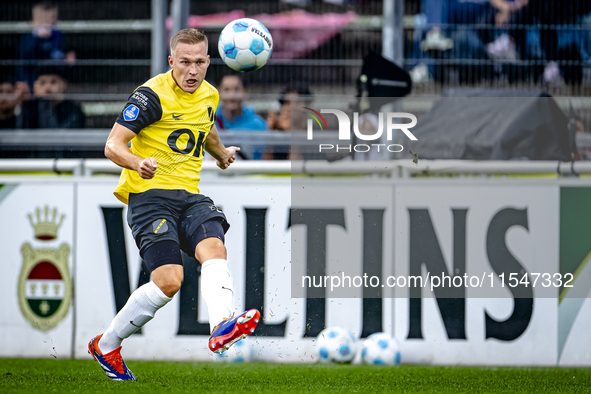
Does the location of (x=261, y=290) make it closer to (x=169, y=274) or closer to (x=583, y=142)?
(x=169, y=274)

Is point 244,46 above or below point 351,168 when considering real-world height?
above

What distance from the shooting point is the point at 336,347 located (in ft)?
18.3

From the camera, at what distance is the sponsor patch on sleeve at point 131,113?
4.22 meters

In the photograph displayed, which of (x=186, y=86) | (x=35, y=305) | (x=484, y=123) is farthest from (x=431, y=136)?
(x=35, y=305)

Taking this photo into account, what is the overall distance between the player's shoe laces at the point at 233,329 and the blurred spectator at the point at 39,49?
3.56 meters

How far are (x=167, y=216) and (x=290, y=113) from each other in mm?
2195

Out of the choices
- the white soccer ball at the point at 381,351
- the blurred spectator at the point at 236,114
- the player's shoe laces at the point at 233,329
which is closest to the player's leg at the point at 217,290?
the player's shoe laces at the point at 233,329

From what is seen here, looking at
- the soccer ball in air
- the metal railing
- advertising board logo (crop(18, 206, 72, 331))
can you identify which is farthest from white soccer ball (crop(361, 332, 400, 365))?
advertising board logo (crop(18, 206, 72, 331))

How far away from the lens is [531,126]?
19.4 feet

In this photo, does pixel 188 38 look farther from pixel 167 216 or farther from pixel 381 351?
pixel 381 351

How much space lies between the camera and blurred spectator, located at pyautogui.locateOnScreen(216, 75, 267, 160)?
629cm

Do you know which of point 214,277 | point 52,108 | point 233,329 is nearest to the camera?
point 233,329

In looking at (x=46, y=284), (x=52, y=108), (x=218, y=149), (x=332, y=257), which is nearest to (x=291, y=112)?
(x=332, y=257)

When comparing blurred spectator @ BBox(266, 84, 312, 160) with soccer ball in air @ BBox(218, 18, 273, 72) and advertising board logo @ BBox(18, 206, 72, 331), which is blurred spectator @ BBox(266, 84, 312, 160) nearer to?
soccer ball in air @ BBox(218, 18, 273, 72)
